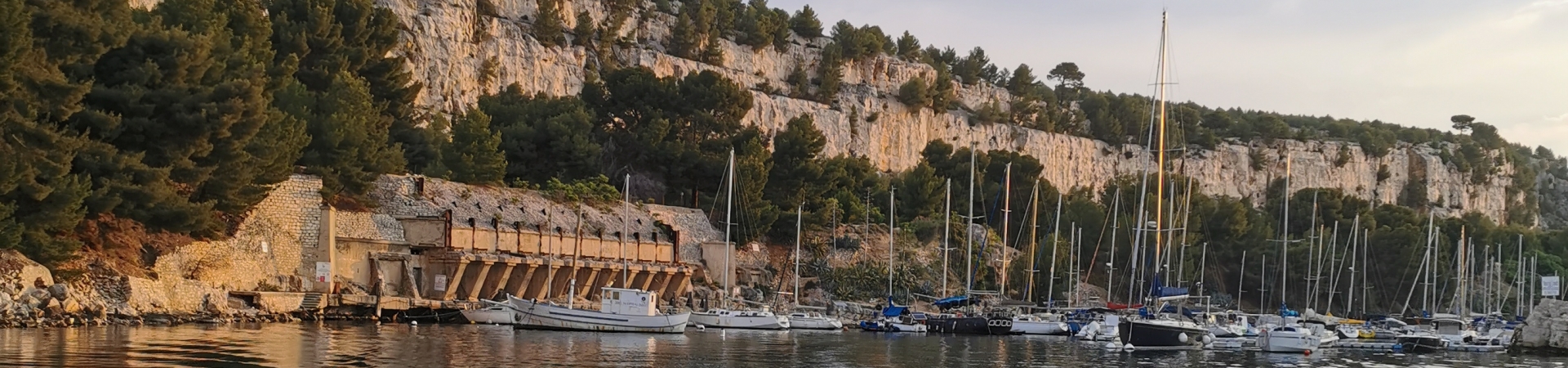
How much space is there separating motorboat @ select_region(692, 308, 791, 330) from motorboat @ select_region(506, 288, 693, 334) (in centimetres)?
716

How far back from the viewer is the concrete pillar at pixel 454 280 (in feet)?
175

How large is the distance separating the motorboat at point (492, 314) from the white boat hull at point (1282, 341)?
22587mm

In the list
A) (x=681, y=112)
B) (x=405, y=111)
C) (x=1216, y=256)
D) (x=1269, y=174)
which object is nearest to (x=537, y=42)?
(x=681, y=112)

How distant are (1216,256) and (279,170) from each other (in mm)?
59344

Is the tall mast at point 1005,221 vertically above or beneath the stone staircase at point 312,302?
above

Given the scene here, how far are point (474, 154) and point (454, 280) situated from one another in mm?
12943

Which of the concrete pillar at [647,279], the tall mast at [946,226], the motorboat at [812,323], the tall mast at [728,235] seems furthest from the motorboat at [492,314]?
the tall mast at [946,226]

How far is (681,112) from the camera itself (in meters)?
79.0

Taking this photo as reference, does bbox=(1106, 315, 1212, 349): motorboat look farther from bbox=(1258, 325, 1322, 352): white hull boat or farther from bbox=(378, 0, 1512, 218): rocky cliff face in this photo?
bbox=(378, 0, 1512, 218): rocky cliff face

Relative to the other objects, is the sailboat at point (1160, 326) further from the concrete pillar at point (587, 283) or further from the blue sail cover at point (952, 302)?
the concrete pillar at point (587, 283)

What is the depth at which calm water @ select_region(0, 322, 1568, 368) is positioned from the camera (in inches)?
1123

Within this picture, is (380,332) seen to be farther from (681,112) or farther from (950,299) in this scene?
(681,112)

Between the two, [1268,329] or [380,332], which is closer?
[380,332]

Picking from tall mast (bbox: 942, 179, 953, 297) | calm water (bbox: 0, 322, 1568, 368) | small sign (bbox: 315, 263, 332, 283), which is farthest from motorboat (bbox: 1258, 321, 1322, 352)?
small sign (bbox: 315, 263, 332, 283)
